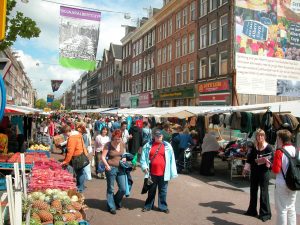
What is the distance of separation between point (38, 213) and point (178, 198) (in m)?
4.30

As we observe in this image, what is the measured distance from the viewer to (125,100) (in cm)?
5122

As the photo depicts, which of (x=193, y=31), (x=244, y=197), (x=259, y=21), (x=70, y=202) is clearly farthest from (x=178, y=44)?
(x=70, y=202)

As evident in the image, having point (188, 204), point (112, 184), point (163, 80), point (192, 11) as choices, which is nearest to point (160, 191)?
point (112, 184)

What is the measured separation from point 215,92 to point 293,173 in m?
21.3

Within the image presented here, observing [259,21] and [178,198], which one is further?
[259,21]

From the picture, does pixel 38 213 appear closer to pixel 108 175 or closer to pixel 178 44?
pixel 108 175

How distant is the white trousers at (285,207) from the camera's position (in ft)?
17.5

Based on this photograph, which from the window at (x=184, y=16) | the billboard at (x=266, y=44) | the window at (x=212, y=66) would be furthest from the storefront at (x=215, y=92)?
the window at (x=184, y=16)

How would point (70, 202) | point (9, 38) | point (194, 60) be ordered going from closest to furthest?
point (70, 202), point (9, 38), point (194, 60)

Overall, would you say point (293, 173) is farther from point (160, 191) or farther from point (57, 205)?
point (57, 205)

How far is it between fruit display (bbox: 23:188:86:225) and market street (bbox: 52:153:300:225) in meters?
1.01

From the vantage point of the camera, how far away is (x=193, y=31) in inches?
1194

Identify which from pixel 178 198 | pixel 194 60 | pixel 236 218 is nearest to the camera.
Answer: pixel 236 218

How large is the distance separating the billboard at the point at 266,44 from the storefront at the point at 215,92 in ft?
3.17
